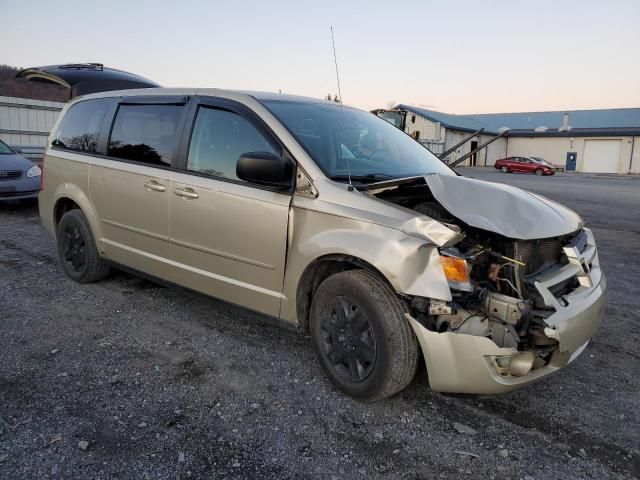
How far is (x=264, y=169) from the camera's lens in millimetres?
3094

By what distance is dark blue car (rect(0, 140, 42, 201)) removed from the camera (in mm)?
8969

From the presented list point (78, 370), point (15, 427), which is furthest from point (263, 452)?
point (78, 370)

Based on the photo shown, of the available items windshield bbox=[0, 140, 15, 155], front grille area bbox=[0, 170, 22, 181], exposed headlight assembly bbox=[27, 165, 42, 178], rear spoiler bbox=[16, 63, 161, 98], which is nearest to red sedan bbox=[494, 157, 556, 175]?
rear spoiler bbox=[16, 63, 161, 98]

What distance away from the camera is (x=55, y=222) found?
5266 mm

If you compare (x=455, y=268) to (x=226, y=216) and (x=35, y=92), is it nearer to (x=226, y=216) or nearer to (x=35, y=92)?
(x=226, y=216)

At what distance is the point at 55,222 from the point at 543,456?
4924 mm

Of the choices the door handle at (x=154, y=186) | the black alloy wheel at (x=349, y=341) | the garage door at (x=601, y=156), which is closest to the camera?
the black alloy wheel at (x=349, y=341)

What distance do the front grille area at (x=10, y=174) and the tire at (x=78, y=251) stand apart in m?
4.91

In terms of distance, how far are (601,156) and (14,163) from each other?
47188 millimetres

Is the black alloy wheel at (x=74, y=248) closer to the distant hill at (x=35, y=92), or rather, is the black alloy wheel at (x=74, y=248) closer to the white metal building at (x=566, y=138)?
the distant hill at (x=35, y=92)

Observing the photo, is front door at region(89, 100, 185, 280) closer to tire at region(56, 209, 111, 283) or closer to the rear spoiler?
tire at region(56, 209, 111, 283)

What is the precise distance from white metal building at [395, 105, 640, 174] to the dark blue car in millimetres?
33964

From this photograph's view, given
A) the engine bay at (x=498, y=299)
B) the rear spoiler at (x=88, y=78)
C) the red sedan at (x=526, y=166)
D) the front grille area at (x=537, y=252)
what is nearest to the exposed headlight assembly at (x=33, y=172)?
the rear spoiler at (x=88, y=78)

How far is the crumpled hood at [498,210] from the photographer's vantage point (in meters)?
2.71
